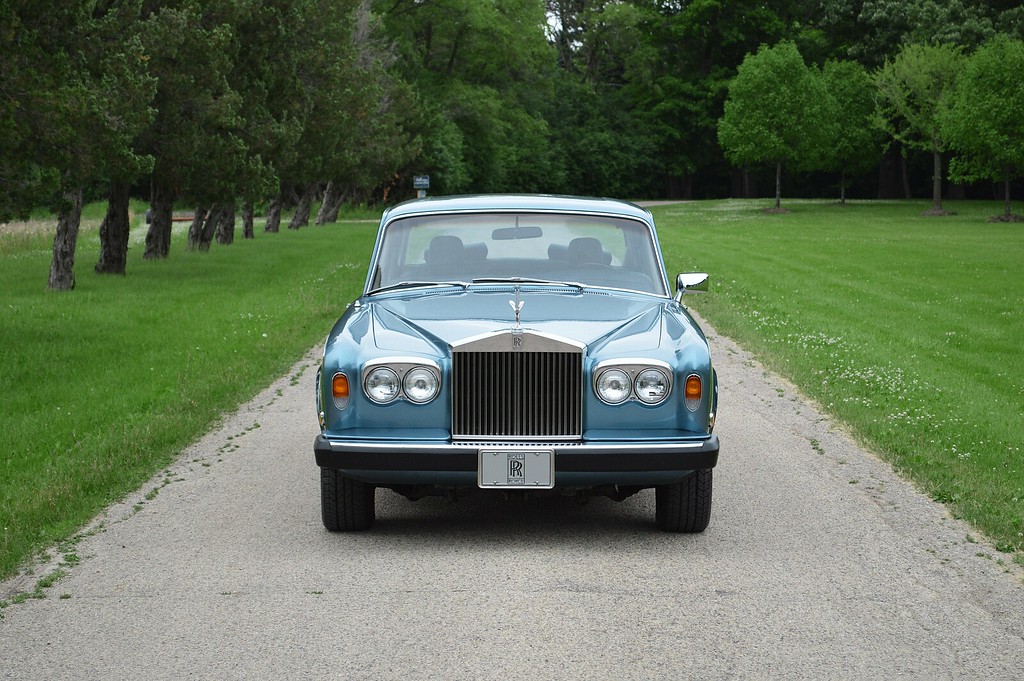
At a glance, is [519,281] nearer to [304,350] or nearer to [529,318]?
[529,318]

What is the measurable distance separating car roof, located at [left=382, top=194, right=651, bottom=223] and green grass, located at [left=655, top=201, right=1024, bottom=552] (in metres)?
2.44

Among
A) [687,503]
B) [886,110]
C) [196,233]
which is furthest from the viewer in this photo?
[886,110]

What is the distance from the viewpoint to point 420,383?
6.49 metres

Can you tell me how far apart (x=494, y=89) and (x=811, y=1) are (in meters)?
30.0

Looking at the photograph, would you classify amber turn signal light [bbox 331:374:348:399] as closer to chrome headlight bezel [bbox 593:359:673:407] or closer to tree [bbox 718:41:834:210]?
chrome headlight bezel [bbox 593:359:673:407]

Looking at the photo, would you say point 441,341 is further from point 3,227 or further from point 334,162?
point 3,227

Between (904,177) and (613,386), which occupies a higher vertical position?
(904,177)

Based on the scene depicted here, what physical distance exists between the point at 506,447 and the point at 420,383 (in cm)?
52

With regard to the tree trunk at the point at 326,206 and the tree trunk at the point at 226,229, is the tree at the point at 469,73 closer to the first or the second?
the tree trunk at the point at 326,206

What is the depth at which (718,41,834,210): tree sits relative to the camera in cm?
6862

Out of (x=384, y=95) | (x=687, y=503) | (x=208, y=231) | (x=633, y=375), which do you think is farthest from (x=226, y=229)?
(x=633, y=375)

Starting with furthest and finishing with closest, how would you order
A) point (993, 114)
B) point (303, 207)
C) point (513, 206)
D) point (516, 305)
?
point (303, 207) → point (993, 114) → point (513, 206) → point (516, 305)

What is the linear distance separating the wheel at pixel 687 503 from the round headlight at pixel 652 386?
466 millimetres

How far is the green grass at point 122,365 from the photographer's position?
312 inches
